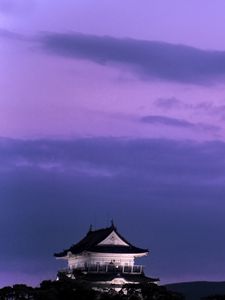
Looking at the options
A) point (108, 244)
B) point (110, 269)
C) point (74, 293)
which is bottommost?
point (74, 293)

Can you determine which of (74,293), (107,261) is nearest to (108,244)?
(107,261)

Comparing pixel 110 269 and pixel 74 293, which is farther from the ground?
pixel 110 269

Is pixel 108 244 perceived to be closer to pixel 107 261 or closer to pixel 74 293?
pixel 107 261

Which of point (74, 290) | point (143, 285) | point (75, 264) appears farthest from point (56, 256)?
point (74, 290)

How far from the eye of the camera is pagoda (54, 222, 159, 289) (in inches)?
6068

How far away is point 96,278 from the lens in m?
153

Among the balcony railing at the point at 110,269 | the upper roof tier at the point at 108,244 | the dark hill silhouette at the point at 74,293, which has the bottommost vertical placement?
the dark hill silhouette at the point at 74,293

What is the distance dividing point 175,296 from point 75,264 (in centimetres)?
3529

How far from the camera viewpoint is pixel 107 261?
15825 centimetres

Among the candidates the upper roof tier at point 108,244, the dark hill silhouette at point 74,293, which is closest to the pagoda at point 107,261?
the upper roof tier at point 108,244

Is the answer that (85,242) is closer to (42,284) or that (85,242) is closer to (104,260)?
(104,260)

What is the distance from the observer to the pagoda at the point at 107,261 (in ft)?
506

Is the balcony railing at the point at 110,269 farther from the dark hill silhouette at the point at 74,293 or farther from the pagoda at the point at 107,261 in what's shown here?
the dark hill silhouette at the point at 74,293

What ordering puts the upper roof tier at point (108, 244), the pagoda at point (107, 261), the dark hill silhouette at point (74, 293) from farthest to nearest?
the upper roof tier at point (108, 244), the pagoda at point (107, 261), the dark hill silhouette at point (74, 293)
